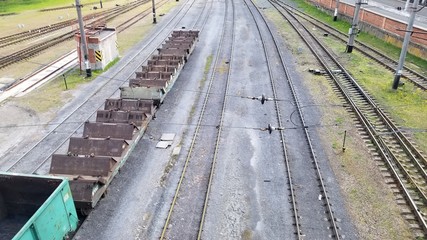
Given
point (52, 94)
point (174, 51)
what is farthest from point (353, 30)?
point (52, 94)

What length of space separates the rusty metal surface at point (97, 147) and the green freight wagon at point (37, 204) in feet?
11.0

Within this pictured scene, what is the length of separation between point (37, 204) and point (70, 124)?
8168mm

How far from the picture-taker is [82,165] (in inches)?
502

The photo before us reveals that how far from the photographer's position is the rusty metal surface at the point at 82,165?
499 inches

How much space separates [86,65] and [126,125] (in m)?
11.1

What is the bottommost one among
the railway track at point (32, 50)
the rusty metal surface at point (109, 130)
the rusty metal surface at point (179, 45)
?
the railway track at point (32, 50)

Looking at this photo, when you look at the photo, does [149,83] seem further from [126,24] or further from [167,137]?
[126,24]

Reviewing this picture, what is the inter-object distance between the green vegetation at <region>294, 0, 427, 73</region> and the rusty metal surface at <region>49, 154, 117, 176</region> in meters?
22.2

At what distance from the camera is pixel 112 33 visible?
28.0m

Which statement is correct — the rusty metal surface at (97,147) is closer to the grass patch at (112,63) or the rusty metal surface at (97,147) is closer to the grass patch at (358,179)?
the grass patch at (358,179)

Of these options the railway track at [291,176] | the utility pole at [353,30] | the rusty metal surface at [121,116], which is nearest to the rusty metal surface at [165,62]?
the railway track at [291,176]

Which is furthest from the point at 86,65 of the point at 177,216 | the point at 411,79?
the point at 411,79

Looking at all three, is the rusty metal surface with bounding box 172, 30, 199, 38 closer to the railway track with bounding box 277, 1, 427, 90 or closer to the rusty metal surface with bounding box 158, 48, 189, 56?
the rusty metal surface with bounding box 158, 48, 189, 56

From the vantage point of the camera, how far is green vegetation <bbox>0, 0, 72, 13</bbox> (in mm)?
58688
